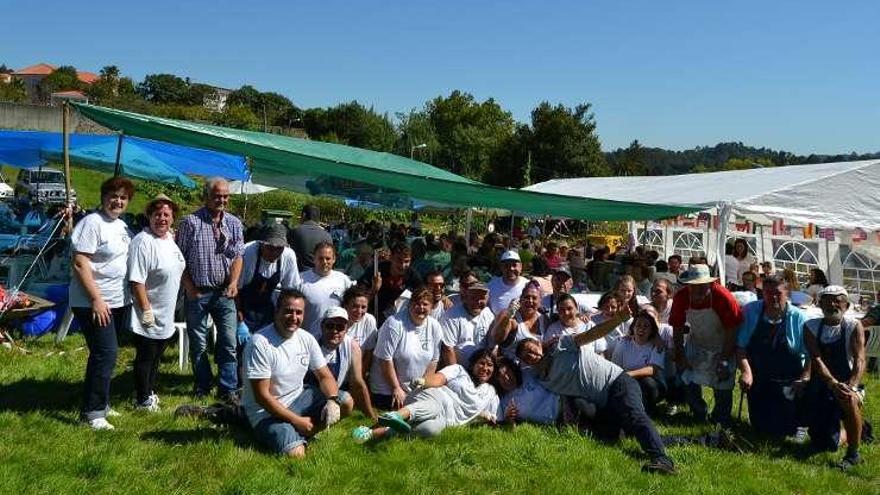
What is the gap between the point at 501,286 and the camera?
21.2 ft

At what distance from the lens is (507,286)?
6.44 m

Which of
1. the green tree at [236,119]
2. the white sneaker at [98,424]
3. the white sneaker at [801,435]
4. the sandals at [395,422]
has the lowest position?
the white sneaker at [801,435]

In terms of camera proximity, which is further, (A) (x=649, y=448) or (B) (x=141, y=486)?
(A) (x=649, y=448)

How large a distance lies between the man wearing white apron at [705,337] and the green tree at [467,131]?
43917 millimetres

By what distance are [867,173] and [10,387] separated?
11614 millimetres

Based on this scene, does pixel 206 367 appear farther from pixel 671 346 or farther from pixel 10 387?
pixel 671 346

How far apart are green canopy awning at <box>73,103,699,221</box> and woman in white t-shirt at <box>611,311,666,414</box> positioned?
211 cm

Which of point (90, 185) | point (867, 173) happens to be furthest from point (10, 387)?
point (90, 185)

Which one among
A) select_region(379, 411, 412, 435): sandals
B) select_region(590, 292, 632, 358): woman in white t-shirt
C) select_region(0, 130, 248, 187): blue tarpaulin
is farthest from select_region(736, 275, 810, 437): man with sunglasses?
select_region(0, 130, 248, 187): blue tarpaulin

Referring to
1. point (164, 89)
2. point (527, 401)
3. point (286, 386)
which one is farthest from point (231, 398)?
point (164, 89)

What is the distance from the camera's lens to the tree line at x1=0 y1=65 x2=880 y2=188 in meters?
41.1

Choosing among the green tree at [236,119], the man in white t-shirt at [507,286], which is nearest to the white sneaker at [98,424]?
the man in white t-shirt at [507,286]

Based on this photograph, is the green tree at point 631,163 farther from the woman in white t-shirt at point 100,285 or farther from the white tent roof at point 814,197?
the woman in white t-shirt at point 100,285

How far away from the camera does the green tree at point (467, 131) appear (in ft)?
187
